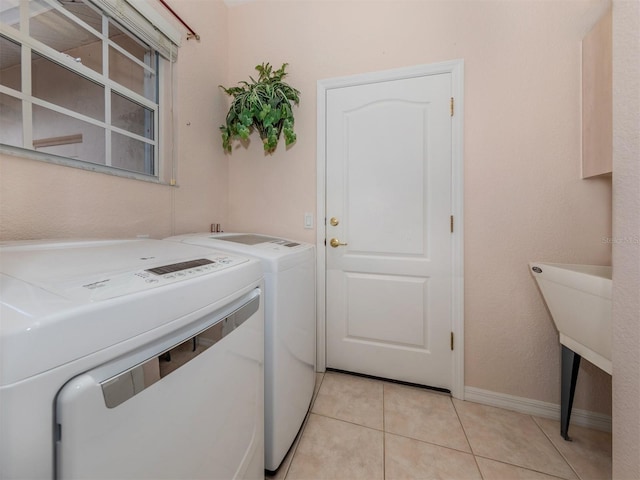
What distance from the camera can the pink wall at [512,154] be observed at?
1351mm

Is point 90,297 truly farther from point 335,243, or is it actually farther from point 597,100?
point 597,100

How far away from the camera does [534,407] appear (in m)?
1.43

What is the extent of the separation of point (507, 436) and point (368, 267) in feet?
3.64

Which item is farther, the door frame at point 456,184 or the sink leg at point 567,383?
the door frame at point 456,184

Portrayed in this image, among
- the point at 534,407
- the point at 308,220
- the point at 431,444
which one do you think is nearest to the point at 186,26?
the point at 308,220

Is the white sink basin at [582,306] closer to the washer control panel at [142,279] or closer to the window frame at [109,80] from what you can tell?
the washer control panel at [142,279]

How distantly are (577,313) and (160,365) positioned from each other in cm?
156

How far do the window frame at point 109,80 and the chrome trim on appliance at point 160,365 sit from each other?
983 millimetres

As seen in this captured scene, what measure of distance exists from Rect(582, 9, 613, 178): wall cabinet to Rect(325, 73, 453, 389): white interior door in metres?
0.63

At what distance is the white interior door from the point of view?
1581mm

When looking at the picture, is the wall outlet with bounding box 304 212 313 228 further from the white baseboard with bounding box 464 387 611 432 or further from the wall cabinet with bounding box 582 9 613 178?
the wall cabinet with bounding box 582 9 613 178

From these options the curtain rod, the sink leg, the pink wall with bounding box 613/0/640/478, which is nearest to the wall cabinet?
the pink wall with bounding box 613/0/640/478

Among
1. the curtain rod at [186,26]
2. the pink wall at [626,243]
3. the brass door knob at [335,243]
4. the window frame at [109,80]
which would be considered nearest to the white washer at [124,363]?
the window frame at [109,80]

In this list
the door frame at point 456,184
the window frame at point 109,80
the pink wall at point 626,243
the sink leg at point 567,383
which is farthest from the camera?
the door frame at point 456,184
